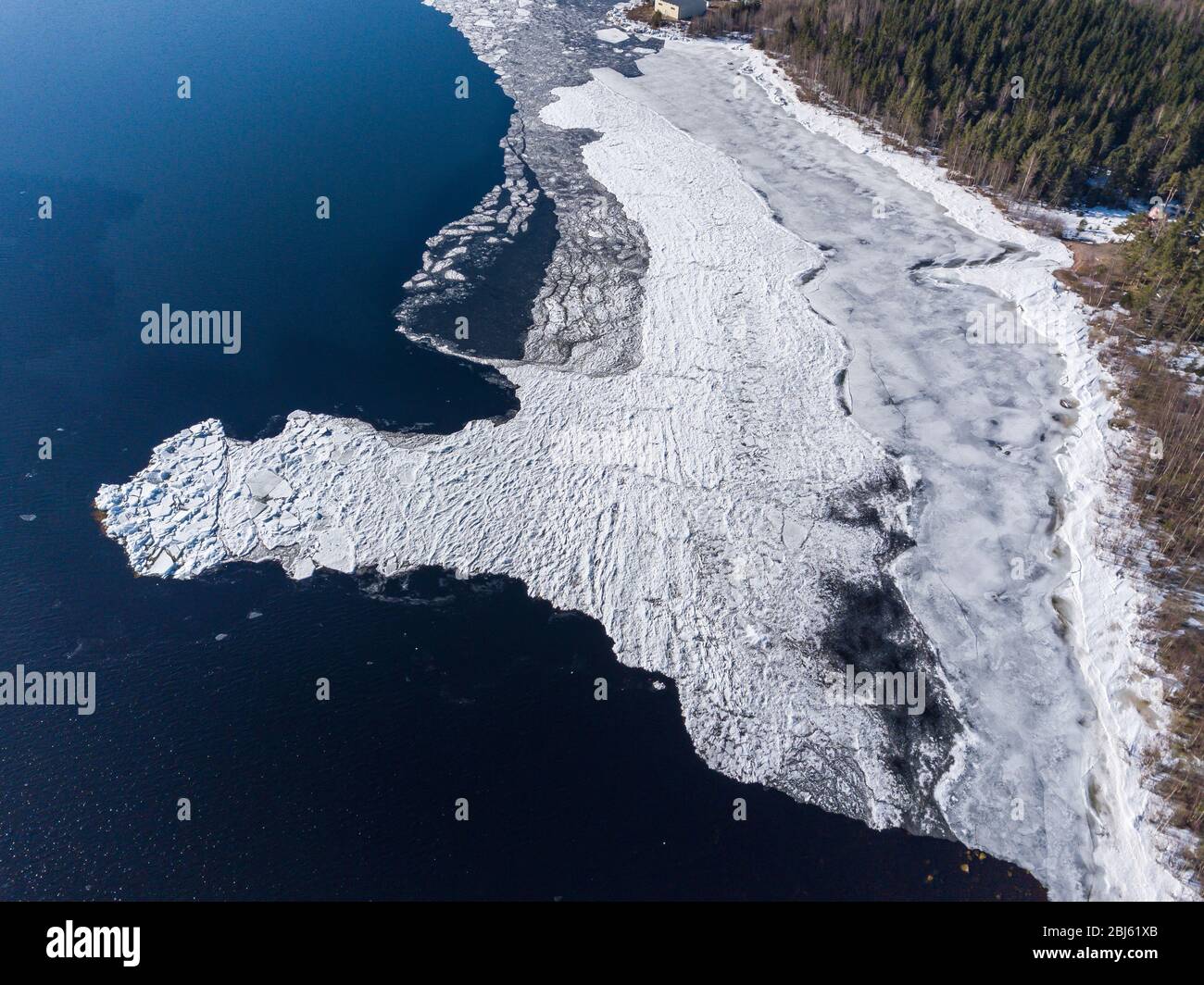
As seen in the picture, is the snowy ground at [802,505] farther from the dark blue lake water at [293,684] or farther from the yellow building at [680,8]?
the yellow building at [680,8]

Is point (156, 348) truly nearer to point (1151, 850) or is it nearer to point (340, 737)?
point (340, 737)

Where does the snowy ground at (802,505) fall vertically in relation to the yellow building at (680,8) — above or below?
below

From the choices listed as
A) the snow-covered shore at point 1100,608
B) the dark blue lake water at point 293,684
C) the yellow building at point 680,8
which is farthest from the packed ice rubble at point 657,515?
the yellow building at point 680,8

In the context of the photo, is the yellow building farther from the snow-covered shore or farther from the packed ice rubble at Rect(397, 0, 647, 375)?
the snow-covered shore

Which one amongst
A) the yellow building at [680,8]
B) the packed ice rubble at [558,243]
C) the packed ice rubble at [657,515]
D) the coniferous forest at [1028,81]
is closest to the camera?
the packed ice rubble at [657,515]

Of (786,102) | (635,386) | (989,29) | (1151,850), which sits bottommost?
(1151,850)

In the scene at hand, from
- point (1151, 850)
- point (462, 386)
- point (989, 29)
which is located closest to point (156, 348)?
point (462, 386)
